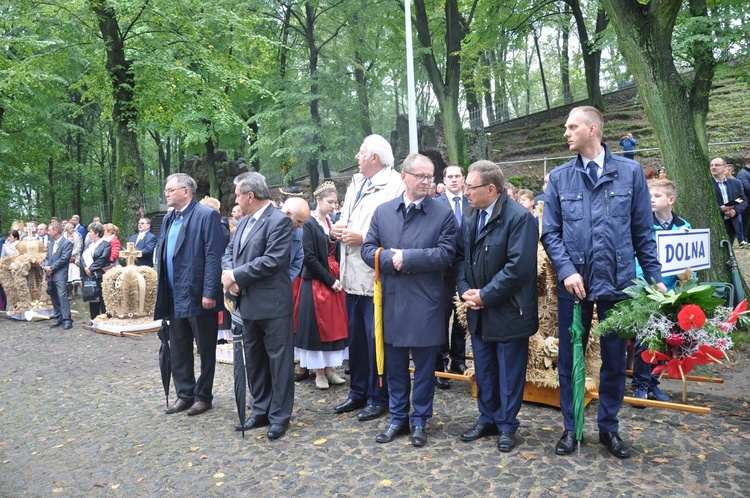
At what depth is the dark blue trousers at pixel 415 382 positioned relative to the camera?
474 cm

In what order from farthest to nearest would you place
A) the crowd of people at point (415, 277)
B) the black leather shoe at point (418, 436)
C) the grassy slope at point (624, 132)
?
the grassy slope at point (624, 132), the black leather shoe at point (418, 436), the crowd of people at point (415, 277)

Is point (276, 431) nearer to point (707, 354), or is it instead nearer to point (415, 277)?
point (415, 277)

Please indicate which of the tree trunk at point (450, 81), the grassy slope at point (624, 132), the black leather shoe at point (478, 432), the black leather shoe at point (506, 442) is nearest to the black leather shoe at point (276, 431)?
the black leather shoe at point (478, 432)

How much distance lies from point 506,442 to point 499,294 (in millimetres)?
1095

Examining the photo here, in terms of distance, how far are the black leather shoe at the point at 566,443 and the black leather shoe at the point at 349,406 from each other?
2004 mm

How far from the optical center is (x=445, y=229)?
4.79 metres

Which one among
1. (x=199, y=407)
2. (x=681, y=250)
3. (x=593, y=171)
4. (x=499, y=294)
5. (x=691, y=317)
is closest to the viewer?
(x=691, y=317)

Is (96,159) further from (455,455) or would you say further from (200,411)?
(455,455)

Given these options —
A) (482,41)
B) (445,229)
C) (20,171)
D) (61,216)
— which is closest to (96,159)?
(61,216)

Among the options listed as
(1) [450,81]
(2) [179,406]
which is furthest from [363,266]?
(1) [450,81]

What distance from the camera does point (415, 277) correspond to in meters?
4.73

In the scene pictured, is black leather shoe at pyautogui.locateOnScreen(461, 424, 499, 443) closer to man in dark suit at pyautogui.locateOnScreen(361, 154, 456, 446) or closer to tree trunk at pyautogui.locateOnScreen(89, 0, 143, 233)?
man in dark suit at pyautogui.locateOnScreen(361, 154, 456, 446)

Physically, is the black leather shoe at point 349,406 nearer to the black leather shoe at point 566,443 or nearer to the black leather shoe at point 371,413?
the black leather shoe at point 371,413

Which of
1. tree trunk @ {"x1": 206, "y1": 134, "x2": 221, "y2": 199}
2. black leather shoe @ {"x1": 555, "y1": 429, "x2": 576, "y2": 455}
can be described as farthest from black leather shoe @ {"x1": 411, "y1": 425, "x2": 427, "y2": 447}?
tree trunk @ {"x1": 206, "y1": 134, "x2": 221, "y2": 199}
